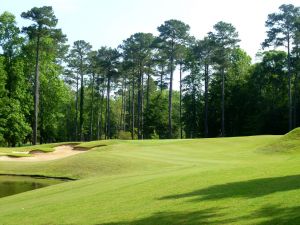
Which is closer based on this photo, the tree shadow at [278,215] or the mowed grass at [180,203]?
the tree shadow at [278,215]

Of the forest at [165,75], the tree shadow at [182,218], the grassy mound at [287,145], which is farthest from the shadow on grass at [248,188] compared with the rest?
the forest at [165,75]

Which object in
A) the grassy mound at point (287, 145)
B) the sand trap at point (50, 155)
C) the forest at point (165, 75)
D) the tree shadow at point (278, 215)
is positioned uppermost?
the forest at point (165, 75)

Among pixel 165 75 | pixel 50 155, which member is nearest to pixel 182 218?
pixel 50 155

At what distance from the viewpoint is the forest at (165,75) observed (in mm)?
60500

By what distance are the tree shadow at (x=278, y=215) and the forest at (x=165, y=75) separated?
49.4m

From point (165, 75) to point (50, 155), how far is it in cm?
4952

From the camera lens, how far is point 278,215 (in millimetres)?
8703

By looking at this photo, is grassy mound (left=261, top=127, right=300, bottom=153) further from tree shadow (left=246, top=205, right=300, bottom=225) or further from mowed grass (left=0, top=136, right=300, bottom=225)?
tree shadow (left=246, top=205, right=300, bottom=225)

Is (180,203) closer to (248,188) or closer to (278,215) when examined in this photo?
(248,188)

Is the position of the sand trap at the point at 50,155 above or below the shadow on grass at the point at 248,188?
below

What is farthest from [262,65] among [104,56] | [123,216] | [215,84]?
[123,216]

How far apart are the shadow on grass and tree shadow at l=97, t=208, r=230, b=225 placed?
165cm

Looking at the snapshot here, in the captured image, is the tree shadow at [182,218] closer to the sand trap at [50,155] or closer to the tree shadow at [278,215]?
the tree shadow at [278,215]

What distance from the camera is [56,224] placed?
11.3 m
